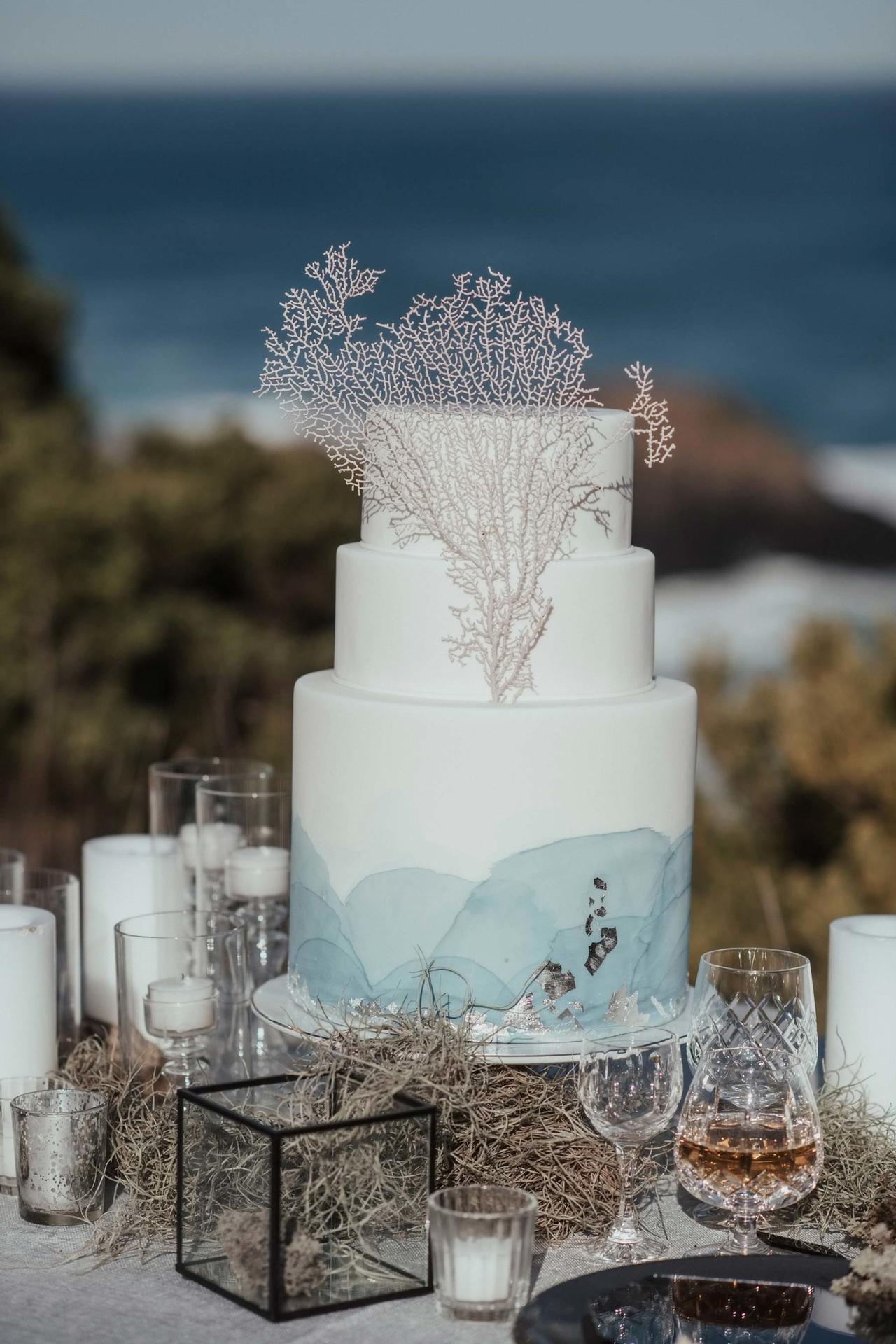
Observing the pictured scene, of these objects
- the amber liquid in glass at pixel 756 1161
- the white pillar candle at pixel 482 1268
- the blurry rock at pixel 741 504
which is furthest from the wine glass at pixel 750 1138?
the blurry rock at pixel 741 504

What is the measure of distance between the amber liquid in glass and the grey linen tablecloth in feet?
0.36

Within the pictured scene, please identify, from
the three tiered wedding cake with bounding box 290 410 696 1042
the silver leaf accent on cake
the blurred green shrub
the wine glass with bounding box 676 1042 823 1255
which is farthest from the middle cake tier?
the blurred green shrub

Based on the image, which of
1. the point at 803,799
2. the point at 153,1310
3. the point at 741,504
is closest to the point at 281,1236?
the point at 153,1310

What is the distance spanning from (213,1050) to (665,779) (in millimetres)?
539

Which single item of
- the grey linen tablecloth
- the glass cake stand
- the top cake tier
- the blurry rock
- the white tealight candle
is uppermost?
the blurry rock

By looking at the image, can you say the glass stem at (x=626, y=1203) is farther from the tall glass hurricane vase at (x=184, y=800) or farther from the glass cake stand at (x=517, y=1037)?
the tall glass hurricane vase at (x=184, y=800)

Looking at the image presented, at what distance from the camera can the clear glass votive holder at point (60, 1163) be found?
148cm

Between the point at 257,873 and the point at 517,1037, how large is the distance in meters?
0.47

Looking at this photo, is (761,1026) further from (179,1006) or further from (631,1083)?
(179,1006)

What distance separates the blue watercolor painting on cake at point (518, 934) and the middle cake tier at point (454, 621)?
0.17 meters

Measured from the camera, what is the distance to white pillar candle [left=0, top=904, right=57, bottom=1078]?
1629 millimetres

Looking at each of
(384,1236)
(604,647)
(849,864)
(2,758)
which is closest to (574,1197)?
(384,1236)

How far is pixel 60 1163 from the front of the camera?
1.50 meters

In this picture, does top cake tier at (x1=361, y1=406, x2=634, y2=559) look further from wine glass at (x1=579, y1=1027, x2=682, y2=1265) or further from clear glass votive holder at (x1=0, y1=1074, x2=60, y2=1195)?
clear glass votive holder at (x1=0, y1=1074, x2=60, y2=1195)
